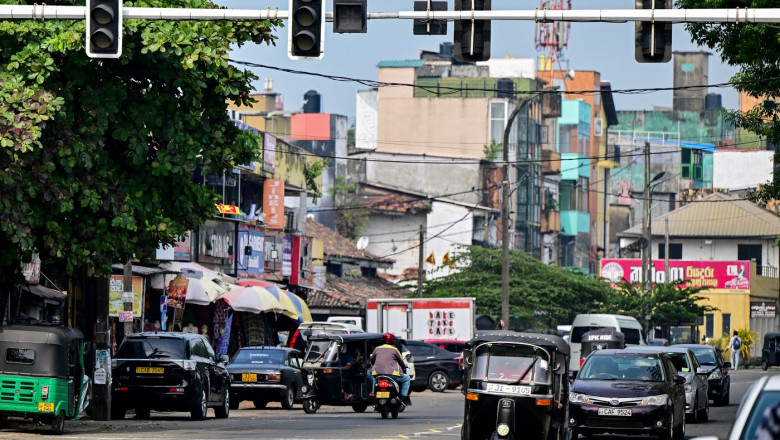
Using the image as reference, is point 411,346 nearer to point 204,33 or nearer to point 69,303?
point 69,303

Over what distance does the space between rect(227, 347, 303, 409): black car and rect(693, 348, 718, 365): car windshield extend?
33.5 feet

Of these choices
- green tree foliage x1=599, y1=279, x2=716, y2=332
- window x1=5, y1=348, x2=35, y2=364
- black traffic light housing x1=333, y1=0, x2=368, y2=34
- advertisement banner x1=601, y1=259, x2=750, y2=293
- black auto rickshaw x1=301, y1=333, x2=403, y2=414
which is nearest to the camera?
black traffic light housing x1=333, y1=0, x2=368, y2=34

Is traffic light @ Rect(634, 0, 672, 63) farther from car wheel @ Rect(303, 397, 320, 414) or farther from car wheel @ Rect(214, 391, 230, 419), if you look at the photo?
car wheel @ Rect(303, 397, 320, 414)

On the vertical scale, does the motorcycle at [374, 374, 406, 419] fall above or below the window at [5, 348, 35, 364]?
below

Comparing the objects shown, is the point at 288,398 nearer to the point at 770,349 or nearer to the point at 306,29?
the point at 306,29

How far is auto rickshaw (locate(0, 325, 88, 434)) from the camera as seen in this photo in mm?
22703

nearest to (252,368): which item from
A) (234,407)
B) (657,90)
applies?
(234,407)

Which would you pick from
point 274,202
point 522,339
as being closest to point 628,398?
point 522,339

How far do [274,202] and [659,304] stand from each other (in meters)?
23.2

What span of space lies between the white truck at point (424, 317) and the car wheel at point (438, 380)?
3522 mm

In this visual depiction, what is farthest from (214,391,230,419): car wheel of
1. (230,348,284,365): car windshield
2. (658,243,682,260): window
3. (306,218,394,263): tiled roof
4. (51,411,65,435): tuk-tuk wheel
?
(658,243,682,260): window

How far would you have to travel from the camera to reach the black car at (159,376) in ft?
A: 90.1

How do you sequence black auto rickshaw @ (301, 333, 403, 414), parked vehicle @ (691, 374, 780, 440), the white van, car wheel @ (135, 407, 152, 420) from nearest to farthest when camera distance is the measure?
parked vehicle @ (691, 374, 780, 440) → car wheel @ (135, 407, 152, 420) → black auto rickshaw @ (301, 333, 403, 414) → the white van

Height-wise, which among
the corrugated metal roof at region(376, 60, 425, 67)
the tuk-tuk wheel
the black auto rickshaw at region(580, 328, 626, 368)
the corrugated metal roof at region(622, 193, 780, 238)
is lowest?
the tuk-tuk wheel
